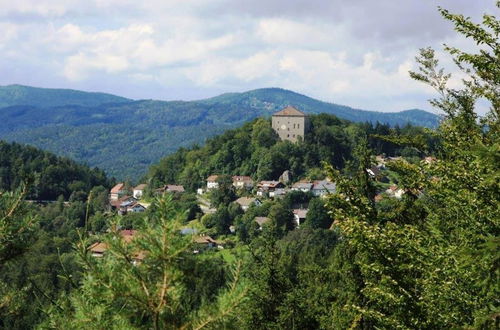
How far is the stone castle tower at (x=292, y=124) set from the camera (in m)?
117

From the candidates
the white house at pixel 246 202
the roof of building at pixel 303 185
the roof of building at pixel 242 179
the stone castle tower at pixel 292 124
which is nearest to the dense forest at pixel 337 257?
the white house at pixel 246 202

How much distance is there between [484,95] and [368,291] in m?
3.97

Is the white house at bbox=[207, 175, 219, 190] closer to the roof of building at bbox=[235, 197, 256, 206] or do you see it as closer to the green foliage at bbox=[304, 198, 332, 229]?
the roof of building at bbox=[235, 197, 256, 206]

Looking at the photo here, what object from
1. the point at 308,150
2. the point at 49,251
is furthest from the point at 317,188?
the point at 49,251

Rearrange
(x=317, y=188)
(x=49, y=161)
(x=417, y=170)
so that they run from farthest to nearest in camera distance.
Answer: (x=49, y=161)
(x=317, y=188)
(x=417, y=170)

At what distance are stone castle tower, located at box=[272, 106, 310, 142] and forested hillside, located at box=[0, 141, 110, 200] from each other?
40.9m

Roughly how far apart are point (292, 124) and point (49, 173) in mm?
51655

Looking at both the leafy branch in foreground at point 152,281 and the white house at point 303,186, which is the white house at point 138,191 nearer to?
the white house at point 303,186

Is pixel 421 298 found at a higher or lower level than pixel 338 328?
higher

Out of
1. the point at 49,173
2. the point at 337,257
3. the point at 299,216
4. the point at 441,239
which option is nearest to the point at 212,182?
the point at 299,216

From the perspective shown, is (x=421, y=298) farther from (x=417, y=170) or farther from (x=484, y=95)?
(x=484, y=95)

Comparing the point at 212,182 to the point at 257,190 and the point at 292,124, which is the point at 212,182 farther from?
the point at 292,124

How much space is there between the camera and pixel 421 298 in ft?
26.2

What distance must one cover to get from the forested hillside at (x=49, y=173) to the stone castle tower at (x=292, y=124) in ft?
134
